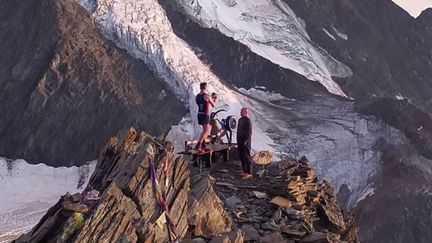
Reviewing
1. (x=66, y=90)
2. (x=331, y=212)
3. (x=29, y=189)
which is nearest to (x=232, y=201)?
(x=331, y=212)

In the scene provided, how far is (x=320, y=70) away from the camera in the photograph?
8256 centimetres

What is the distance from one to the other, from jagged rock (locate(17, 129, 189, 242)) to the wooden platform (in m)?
4.46

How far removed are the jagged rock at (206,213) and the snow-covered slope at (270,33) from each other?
6415 cm

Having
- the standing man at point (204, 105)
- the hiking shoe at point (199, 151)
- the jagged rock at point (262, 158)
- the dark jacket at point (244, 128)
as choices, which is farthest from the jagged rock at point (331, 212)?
the standing man at point (204, 105)

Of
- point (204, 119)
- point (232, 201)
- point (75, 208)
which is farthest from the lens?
point (204, 119)

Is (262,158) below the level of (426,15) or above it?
below

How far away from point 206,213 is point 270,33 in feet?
235

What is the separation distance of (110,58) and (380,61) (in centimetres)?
5033

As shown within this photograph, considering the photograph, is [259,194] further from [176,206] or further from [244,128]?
[176,206]

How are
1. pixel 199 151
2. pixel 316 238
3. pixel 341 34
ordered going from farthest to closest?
pixel 341 34
pixel 199 151
pixel 316 238

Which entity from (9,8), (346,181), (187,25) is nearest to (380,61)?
(187,25)

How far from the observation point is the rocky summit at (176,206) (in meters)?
11.4

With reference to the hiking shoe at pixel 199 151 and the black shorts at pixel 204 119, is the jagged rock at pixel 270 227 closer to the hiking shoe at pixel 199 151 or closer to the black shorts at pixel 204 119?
the black shorts at pixel 204 119

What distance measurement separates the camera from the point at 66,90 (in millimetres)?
57469
